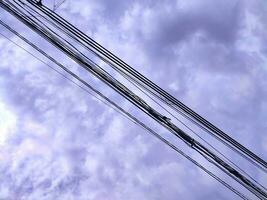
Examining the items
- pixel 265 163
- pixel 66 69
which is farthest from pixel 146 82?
pixel 265 163

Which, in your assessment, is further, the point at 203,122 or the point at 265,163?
the point at 265,163

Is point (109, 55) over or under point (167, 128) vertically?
over

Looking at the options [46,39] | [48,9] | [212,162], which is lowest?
[212,162]

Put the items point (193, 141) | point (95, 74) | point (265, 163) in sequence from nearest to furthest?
point (95, 74)
point (193, 141)
point (265, 163)

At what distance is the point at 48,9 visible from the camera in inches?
362

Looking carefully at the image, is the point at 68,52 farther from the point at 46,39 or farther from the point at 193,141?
the point at 193,141

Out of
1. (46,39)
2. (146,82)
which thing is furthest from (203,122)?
(46,39)

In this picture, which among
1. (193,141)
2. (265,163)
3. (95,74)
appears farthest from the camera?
(265,163)

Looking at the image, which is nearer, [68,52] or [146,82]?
[68,52]

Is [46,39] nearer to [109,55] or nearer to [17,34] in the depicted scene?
[17,34]

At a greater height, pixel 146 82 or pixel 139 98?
pixel 146 82

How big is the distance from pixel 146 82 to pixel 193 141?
6.53 ft

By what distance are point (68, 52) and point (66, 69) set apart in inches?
23.4

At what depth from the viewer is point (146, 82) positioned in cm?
979
